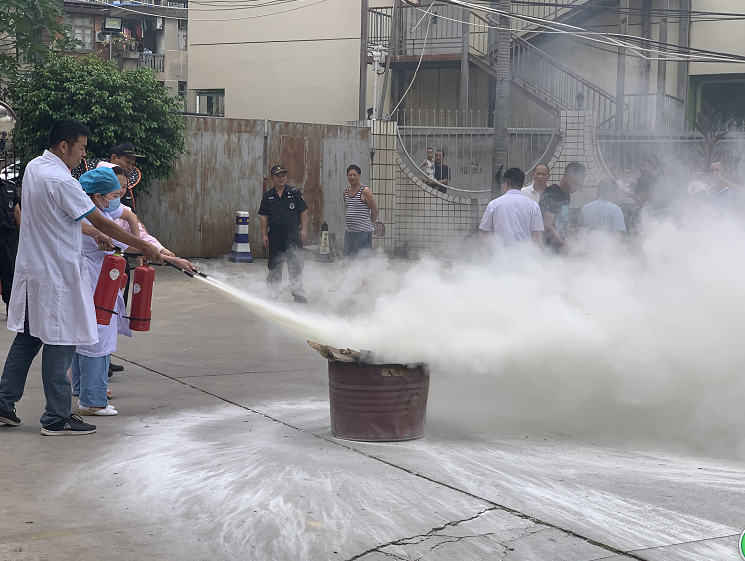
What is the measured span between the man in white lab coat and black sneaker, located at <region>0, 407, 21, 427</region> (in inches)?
0.4

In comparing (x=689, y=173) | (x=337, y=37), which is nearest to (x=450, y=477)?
(x=689, y=173)

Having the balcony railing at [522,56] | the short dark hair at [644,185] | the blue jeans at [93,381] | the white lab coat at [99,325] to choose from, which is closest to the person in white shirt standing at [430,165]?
the balcony railing at [522,56]

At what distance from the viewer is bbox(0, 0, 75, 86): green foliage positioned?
14.3m

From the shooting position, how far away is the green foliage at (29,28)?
14289mm

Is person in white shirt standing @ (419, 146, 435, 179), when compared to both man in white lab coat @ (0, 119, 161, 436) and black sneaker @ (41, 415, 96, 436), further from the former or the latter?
black sneaker @ (41, 415, 96, 436)

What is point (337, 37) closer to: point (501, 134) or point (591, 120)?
point (591, 120)

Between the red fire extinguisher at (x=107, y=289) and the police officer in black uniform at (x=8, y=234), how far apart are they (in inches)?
122

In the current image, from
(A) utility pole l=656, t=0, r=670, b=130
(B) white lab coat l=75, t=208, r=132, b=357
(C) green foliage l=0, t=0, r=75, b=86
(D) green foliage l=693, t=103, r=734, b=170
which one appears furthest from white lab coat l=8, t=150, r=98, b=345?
(A) utility pole l=656, t=0, r=670, b=130

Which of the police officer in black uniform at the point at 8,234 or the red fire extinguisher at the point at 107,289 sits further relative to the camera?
the police officer in black uniform at the point at 8,234

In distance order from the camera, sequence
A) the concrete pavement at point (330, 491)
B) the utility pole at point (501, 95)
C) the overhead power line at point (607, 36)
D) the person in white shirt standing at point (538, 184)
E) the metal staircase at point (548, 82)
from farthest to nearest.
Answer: the metal staircase at point (548, 82) → the overhead power line at point (607, 36) → the utility pole at point (501, 95) → the person in white shirt standing at point (538, 184) → the concrete pavement at point (330, 491)

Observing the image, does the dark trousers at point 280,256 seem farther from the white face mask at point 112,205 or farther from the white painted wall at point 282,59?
the white painted wall at point 282,59

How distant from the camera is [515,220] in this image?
24.2 feet

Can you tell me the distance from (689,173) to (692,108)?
6940 millimetres

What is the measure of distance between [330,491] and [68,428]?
1.84m
